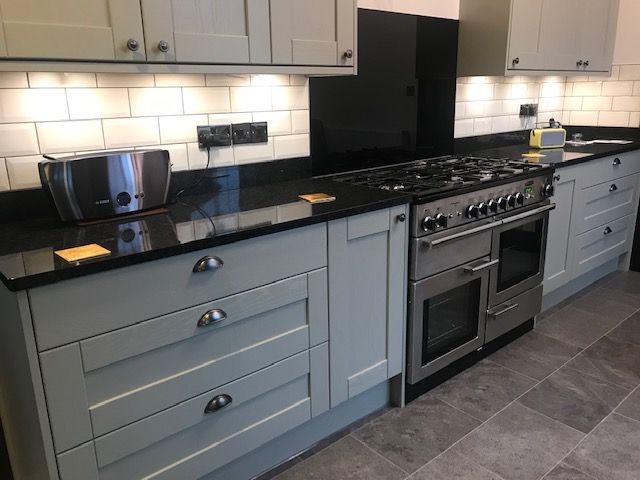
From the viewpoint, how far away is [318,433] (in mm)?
2160

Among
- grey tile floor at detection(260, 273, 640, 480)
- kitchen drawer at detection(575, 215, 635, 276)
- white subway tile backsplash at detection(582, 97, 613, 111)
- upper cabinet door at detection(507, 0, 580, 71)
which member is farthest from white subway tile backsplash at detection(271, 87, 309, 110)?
white subway tile backsplash at detection(582, 97, 613, 111)

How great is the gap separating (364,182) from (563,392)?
1298 millimetres

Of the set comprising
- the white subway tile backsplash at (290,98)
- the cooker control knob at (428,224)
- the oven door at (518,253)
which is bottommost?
the oven door at (518,253)

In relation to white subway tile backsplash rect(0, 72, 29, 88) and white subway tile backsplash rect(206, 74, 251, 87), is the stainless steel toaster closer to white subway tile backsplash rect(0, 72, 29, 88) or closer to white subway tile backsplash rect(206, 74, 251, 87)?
white subway tile backsplash rect(0, 72, 29, 88)

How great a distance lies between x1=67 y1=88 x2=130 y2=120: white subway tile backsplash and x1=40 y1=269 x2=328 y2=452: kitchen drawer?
832 mm

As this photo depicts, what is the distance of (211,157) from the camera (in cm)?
226

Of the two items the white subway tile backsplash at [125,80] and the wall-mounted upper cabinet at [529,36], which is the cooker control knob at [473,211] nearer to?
the wall-mounted upper cabinet at [529,36]

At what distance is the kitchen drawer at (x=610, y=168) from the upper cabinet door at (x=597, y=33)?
607mm

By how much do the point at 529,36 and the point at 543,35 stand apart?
0.15 m

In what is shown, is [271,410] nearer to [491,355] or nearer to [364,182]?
[364,182]

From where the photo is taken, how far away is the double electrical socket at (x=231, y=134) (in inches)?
87.1

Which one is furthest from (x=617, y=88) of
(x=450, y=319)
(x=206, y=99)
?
(x=206, y=99)

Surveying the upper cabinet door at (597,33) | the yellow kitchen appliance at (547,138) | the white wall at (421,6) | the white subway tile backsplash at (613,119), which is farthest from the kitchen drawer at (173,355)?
the white subway tile backsplash at (613,119)

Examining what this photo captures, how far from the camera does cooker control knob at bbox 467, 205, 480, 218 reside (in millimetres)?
2357
